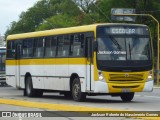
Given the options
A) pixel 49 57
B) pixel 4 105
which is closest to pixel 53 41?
pixel 49 57

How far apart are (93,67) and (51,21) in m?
105

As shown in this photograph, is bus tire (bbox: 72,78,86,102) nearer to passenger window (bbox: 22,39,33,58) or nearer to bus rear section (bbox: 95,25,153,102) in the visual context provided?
bus rear section (bbox: 95,25,153,102)

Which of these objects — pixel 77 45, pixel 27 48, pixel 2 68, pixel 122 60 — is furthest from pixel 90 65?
pixel 2 68

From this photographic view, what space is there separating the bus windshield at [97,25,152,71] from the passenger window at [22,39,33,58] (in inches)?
258

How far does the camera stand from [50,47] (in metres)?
28.0

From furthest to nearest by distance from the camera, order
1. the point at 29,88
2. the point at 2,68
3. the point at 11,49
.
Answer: the point at 2,68 → the point at 11,49 → the point at 29,88

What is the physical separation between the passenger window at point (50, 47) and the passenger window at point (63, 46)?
501mm

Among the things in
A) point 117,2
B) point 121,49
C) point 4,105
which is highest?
point 117,2

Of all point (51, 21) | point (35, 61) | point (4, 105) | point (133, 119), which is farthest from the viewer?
point (51, 21)

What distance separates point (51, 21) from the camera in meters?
129

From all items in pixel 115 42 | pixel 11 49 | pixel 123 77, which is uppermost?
pixel 115 42

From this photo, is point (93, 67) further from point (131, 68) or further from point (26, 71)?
point (26, 71)

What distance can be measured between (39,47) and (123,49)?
20.0ft

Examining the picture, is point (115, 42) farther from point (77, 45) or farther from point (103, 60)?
point (77, 45)
